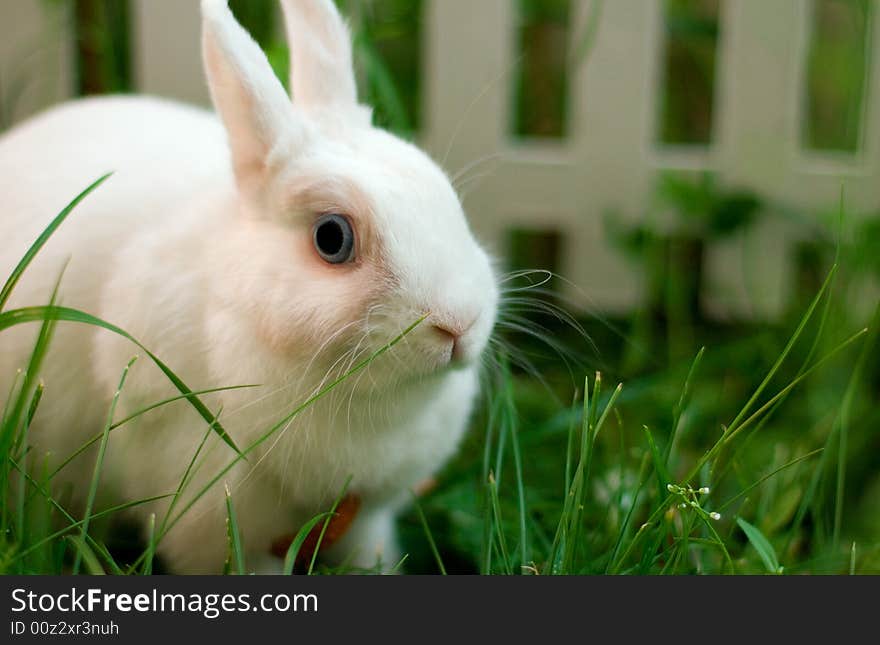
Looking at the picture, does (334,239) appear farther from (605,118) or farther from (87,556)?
(605,118)

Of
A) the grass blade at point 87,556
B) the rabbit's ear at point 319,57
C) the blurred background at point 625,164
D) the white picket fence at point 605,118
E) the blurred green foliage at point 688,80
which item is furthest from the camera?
the blurred green foliage at point 688,80

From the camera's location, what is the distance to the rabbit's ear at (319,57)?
163 cm

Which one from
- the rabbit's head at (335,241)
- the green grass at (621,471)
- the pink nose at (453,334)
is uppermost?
the rabbit's head at (335,241)

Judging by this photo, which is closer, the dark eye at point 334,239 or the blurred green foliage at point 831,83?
the dark eye at point 334,239

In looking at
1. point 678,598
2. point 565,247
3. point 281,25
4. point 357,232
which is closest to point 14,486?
point 357,232

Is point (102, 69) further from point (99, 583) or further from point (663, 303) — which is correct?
point (99, 583)

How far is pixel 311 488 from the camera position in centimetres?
156

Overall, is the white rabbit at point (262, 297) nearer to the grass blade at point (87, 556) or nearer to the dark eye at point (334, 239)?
the dark eye at point (334, 239)

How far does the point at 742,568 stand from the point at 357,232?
0.86m

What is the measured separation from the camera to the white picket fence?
265cm

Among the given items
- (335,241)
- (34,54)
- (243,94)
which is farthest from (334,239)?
(34,54)

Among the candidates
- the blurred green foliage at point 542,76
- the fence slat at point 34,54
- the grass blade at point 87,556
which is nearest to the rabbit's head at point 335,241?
the grass blade at point 87,556

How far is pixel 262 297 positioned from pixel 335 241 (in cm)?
13

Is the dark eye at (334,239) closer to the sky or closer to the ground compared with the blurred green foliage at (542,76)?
closer to the ground
